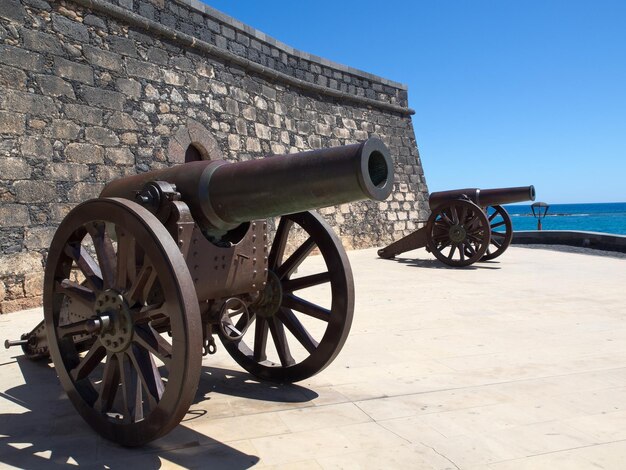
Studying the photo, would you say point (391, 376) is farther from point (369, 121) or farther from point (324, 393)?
point (369, 121)

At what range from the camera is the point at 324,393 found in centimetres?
330

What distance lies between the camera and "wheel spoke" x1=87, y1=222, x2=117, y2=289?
8.87ft

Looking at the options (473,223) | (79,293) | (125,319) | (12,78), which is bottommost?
(125,319)

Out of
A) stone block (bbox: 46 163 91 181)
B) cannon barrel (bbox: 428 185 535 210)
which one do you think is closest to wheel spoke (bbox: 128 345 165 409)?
stone block (bbox: 46 163 91 181)

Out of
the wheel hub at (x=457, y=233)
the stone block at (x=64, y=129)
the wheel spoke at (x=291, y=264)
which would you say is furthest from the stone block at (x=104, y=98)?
the wheel hub at (x=457, y=233)

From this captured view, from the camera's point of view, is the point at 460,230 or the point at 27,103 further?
the point at 460,230

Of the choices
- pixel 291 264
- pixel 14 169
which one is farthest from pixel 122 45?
pixel 291 264

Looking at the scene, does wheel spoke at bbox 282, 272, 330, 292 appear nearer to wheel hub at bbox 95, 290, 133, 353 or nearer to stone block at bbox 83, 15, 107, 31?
wheel hub at bbox 95, 290, 133, 353

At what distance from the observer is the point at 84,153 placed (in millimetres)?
6930

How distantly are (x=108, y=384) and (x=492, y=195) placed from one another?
8.00 m

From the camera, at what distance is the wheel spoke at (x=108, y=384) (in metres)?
2.64

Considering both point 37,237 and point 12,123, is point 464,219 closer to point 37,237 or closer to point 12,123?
point 37,237

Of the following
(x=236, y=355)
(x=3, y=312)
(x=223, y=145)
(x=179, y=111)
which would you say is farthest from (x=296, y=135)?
(x=236, y=355)

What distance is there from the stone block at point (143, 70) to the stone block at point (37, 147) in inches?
70.1
